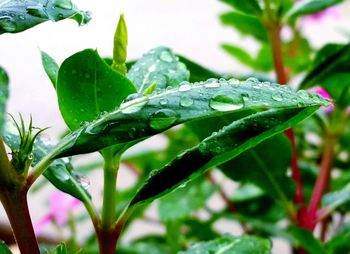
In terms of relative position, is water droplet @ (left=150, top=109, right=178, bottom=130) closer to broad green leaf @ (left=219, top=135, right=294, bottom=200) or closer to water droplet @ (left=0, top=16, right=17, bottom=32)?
water droplet @ (left=0, top=16, right=17, bottom=32)

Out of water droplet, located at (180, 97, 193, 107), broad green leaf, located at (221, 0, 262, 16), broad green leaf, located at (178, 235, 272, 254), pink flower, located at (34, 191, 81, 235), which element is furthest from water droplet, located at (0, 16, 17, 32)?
pink flower, located at (34, 191, 81, 235)

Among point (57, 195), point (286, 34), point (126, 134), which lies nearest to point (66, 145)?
point (126, 134)

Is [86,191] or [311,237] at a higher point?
[86,191]

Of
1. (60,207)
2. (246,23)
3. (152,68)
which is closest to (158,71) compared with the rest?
(152,68)

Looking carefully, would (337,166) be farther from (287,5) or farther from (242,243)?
(242,243)

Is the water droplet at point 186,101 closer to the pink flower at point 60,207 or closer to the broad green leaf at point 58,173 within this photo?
the broad green leaf at point 58,173

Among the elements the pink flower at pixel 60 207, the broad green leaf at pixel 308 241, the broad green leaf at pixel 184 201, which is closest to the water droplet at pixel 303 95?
the broad green leaf at pixel 308 241
